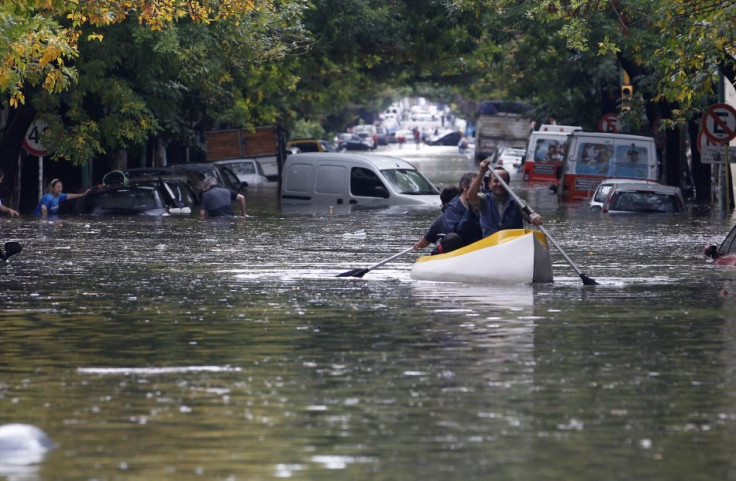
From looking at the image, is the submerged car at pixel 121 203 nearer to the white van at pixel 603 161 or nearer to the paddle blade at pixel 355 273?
the paddle blade at pixel 355 273

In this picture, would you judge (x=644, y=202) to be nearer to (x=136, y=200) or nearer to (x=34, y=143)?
(x=136, y=200)

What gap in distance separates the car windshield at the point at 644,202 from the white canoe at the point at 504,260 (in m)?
18.2

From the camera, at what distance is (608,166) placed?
44594 mm

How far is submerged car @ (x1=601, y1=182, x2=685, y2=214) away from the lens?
3681 centimetres

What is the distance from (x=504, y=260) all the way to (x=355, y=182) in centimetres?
1929

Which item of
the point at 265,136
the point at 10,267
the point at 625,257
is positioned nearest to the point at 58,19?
the point at 10,267

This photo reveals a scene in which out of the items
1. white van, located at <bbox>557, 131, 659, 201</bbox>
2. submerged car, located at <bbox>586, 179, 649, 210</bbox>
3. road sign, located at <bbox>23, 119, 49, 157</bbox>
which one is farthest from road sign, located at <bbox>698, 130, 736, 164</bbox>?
road sign, located at <bbox>23, 119, 49, 157</bbox>

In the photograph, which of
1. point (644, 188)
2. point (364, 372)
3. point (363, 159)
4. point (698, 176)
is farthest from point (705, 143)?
point (364, 372)

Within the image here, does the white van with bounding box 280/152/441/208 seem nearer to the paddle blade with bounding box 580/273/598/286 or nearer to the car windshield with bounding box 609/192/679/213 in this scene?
the car windshield with bounding box 609/192/679/213

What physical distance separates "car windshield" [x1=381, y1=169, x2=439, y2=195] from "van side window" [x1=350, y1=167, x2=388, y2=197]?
25cm

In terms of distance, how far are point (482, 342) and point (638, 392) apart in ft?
8.92

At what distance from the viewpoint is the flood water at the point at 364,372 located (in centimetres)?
844

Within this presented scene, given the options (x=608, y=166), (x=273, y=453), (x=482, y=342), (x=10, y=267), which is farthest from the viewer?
(x=608, y=166)

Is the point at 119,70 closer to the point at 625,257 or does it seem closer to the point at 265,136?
the point at 625,257
